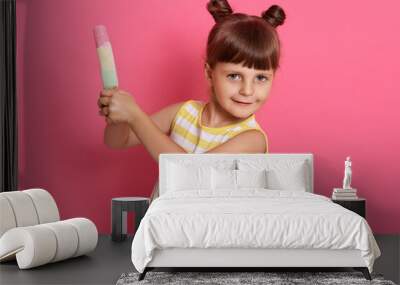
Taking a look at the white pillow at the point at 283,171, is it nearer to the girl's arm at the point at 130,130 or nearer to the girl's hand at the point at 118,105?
the girl's arm at the point at 130,130

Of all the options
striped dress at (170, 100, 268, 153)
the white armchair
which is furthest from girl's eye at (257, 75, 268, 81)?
the white armchair

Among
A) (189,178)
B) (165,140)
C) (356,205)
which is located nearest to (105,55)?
(165,140)

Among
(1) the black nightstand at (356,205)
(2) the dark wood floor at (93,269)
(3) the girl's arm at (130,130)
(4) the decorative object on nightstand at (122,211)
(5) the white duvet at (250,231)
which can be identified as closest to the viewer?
(5) the white duvet at (250,231)

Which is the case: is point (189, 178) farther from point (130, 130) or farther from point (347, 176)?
point (347, 176)

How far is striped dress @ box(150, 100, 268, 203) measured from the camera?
21.1 feet

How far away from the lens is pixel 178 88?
6781 millimetres

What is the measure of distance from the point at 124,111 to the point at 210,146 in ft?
2.66

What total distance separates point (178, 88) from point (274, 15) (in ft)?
3.62

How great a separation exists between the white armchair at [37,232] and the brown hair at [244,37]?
1.93 meters

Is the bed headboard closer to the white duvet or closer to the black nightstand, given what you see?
the black nightstand

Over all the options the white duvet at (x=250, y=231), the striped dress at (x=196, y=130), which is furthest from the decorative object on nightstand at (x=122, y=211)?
the white duvet at (x=250, y=231)

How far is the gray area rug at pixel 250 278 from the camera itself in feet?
14.9

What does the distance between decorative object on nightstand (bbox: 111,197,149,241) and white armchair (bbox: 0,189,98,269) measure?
71 cm

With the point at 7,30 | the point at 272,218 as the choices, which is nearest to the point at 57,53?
the point at 7,30
